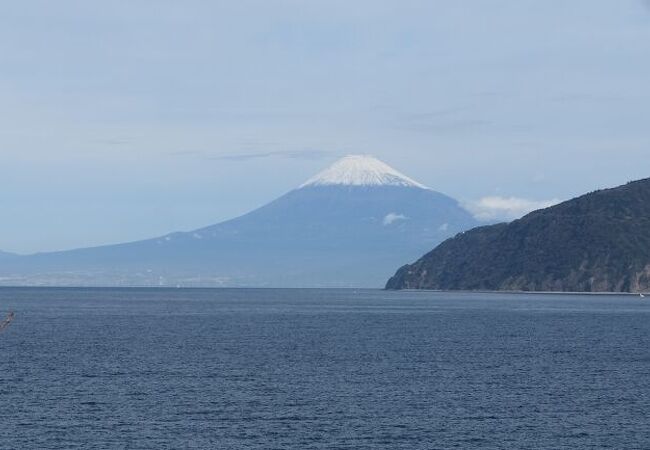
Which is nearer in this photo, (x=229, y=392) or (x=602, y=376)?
(x=229, y=392)

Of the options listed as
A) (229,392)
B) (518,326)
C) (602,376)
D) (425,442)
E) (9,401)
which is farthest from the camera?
(518,326)

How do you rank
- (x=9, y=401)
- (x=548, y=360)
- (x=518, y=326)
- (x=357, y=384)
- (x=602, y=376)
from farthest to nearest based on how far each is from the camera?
(x=518, y=326)
(x=548, y=360)
(x=602, y=376)
(x=357, y=384)
(x=9, y=401)

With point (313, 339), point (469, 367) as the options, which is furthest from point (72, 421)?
point (313, 339)

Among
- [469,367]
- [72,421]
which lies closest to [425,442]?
[72,421]

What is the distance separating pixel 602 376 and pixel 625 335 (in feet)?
197

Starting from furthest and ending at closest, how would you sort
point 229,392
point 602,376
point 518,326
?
point 518,326 → point 602,376 → point 229,392

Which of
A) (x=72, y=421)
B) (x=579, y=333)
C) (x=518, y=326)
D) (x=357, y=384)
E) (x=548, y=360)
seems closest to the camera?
(x=72, y=421)

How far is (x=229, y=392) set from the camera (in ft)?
310

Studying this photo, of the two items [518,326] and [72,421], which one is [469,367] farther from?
[518,326]

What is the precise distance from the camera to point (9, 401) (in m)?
88.3

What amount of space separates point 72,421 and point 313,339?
7948 centimetres

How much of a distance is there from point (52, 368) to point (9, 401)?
24.7 meters

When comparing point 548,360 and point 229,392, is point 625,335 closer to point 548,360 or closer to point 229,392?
point 548,360

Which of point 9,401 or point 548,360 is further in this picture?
point 548,360
